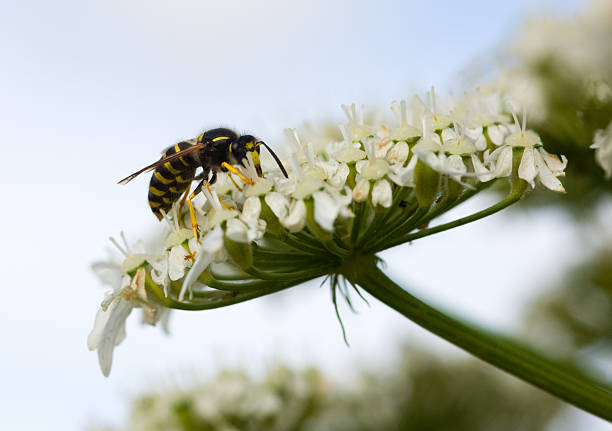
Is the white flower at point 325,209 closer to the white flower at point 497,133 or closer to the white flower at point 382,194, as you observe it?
the white flower at point 382,194

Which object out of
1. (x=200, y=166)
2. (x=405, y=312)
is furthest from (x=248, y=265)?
(x=200, y=166)

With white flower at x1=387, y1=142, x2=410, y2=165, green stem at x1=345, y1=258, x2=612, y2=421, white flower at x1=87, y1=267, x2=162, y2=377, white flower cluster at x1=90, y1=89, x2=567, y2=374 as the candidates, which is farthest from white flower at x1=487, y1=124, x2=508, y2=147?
white flower at x1=87, y1=267, x2=162, y2=377

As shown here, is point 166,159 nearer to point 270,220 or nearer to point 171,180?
point 171,180

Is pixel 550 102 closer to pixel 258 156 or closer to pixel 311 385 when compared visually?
pixel 258 156

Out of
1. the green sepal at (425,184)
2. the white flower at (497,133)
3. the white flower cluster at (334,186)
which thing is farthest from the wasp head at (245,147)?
the white flower at (497,133)

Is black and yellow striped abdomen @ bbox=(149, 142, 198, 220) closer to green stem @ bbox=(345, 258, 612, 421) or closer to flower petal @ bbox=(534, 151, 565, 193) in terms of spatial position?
green stem @ bbox=(345, 258, 612, 421)
